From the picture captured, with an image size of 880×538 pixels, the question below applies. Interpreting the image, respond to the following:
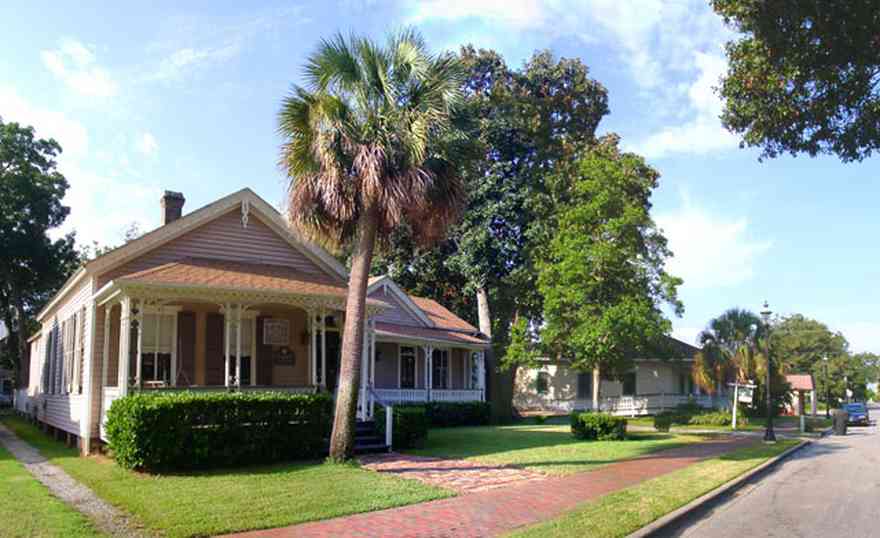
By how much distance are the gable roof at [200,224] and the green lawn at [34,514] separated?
6.51m

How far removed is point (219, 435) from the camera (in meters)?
14.4

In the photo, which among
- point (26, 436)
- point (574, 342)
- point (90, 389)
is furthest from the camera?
point (574, 342)

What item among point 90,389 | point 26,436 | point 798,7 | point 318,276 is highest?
point 798,7

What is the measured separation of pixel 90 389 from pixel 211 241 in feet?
15.7

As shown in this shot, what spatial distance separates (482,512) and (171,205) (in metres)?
14.9

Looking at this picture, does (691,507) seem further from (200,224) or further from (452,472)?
(200,224)

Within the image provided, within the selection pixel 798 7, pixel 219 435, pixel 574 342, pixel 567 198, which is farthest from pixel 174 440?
pixel 567 198

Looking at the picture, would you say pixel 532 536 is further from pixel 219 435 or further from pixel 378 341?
pixel 378 341

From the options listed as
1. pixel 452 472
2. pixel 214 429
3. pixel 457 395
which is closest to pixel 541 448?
pixel 452 472

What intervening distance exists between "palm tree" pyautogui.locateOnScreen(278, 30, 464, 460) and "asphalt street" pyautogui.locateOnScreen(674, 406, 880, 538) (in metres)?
7.32

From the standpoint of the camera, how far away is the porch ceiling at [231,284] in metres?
16.1

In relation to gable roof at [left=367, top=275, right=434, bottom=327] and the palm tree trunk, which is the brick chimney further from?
the palm tree trunk

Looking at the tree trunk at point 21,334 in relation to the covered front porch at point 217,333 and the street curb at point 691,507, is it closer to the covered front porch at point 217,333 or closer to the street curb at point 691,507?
the covered front porch at point 217,333

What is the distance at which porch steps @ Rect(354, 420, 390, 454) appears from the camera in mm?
17047
